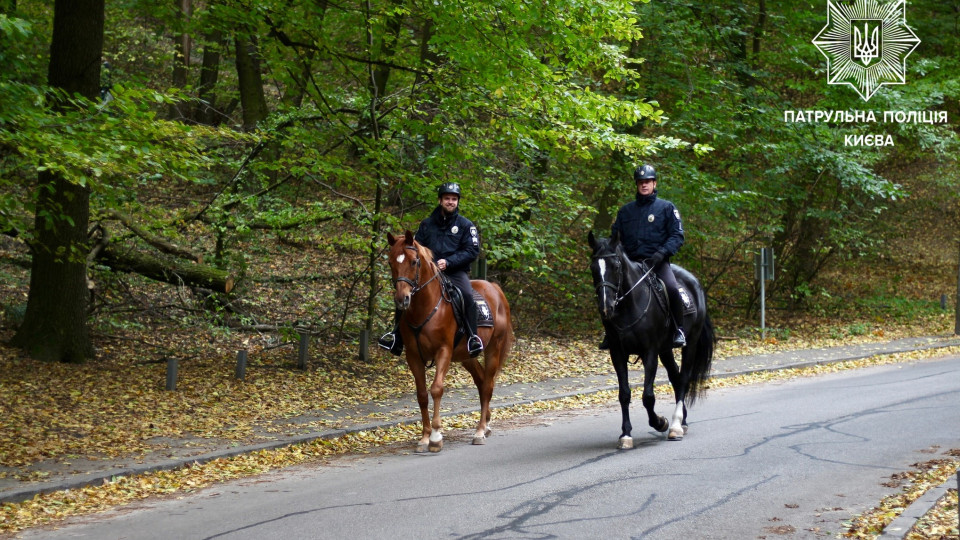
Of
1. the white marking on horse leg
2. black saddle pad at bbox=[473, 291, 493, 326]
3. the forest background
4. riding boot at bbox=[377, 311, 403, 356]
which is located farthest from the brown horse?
the forest background

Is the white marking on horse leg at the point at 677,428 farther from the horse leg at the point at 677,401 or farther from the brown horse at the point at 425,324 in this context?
the brown horse at the point at 425,324

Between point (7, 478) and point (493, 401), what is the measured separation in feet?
24.3

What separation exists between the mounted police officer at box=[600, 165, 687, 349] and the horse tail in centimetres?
83

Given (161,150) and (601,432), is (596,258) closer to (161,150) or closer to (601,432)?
(601,432)

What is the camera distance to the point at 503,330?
12164 mm

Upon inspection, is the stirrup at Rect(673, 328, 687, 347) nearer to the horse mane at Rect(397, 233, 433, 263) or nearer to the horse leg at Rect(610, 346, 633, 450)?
the horse leg at Rect(610, 346, 633, 450)

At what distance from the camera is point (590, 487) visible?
8.23 metres

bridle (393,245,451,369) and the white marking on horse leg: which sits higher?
bridle (393,245,451,369)

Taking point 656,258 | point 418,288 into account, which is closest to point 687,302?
point 656,258

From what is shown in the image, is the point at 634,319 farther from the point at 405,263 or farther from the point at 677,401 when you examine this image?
the point at 405,263

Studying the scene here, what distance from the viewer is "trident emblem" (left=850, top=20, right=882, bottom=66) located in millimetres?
26734

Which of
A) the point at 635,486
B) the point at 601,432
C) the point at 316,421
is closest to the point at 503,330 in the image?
the point at 601,432

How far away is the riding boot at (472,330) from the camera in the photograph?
1094 centimetres

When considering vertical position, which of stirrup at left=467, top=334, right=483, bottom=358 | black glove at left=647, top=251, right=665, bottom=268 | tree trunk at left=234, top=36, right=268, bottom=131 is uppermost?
tree trunk at left=234, top=36, right=268, bottom=131
